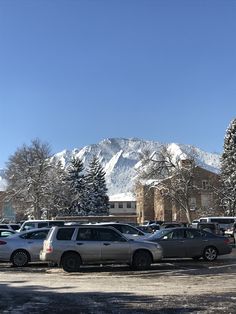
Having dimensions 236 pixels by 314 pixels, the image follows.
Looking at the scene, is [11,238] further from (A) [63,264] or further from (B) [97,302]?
(B) [97,302]

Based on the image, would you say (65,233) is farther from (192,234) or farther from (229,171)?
(229,171)

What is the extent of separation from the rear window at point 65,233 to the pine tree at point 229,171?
52.8 metres

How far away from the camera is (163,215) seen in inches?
4181

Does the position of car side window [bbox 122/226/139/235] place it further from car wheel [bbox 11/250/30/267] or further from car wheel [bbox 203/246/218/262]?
car wheel [bbox 11/250/30/267]

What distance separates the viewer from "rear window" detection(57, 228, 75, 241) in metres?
21.4

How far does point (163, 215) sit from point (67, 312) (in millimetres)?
95099

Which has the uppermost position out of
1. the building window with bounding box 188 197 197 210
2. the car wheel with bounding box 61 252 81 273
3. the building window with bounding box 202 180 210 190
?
the building window with bounding box 202 180 210 190

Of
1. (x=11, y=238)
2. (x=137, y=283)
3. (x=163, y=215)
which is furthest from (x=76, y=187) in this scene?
(x=137, y=283)

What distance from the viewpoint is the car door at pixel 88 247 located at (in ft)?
69.3

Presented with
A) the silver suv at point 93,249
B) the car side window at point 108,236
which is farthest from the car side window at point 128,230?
the car side window at point 108,236

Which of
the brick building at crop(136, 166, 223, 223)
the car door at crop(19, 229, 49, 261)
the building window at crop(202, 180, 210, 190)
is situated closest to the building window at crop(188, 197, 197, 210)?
the brick building at crop(136, 166, 223, 223)

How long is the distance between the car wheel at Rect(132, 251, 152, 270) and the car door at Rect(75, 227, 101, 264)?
1375mm

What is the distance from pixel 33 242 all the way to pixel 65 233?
11.7 feet

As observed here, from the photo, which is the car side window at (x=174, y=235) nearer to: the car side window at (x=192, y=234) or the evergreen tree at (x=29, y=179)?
the car side window at (x=192, y=234)
